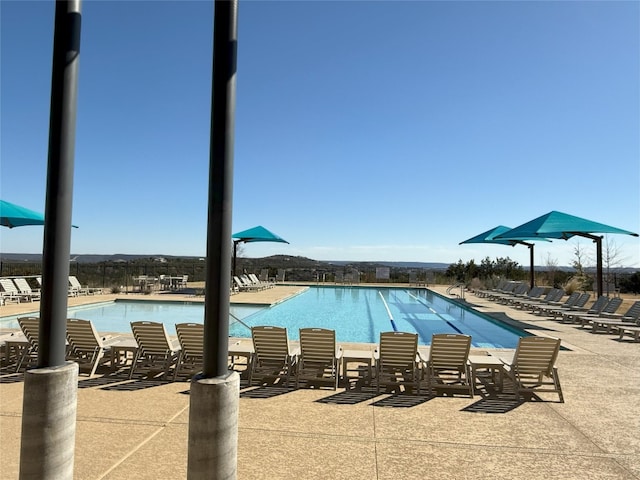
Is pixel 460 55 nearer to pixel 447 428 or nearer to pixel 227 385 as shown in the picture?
pixel 447 428

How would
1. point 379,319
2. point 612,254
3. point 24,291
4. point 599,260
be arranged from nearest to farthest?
point 599,260 < point 379,319 < point 24,291 < point 612,254

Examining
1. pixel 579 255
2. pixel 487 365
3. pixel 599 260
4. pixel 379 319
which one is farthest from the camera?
pixel 579 255

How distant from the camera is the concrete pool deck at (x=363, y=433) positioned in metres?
3.10

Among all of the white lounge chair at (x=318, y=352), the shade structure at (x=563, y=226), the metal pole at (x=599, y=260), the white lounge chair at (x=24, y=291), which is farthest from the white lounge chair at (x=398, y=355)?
the white lounge chair at (x=24, y=291)

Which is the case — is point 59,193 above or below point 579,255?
below

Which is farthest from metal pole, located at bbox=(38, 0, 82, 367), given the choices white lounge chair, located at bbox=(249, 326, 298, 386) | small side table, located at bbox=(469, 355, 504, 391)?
small side table, located at bbox=(469, 355, 504, 391)

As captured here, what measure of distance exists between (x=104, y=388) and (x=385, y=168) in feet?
61.0

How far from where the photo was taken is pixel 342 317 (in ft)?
46.2

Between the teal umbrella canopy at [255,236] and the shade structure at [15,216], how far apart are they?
8504 millimetres

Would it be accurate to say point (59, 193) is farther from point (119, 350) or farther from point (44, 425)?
point (119, 350)

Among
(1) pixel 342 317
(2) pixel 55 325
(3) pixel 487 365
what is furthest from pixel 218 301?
(1) pixel 342 317

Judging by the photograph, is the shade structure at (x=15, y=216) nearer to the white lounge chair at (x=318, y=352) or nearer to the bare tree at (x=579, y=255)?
the white lounge chair at (x=318, y=352)

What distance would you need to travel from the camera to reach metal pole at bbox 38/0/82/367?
2207 millimetres

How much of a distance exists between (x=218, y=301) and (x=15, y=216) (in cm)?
1141
